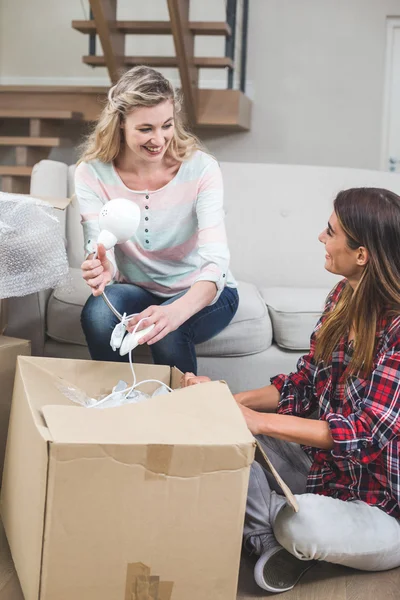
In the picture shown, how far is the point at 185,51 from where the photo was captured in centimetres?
351

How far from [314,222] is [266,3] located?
203 cm

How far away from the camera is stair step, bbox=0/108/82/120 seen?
3.78 meters

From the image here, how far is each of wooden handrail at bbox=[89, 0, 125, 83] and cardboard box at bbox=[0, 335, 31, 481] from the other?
88.5 inches

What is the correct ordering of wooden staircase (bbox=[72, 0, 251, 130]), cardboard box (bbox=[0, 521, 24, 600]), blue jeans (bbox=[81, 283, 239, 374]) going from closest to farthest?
cardboard box (bbox=[0, 521, 24, 600]) → blue jeans (bbox=[81, 283, 239, 374]) → wooden staircase (bbox=[72, 0, 251, 130])

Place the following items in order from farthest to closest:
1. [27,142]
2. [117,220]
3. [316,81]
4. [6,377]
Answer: [316,81]
[27,142]
[6,377]
[117,220]

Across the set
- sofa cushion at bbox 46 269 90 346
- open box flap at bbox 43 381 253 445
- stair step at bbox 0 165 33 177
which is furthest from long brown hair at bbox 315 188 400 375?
stair step at bbox 0 165 33 177

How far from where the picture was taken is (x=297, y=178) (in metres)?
2.76

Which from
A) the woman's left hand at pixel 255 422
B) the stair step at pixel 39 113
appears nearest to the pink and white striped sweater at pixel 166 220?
the woman's left hand at pixel 255 422

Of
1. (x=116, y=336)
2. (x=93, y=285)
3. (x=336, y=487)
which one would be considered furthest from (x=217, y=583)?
(x=93, y=285)

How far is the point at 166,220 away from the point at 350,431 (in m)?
0.79

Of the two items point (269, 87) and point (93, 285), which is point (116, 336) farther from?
point (269, 87)

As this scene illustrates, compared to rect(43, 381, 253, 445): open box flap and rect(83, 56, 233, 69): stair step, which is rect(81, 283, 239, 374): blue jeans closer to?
rect(43, 381, 253, 445): open box flap

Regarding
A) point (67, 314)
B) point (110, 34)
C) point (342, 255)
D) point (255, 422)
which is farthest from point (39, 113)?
point (255, 422)

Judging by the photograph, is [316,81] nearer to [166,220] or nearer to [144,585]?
[166,220]
